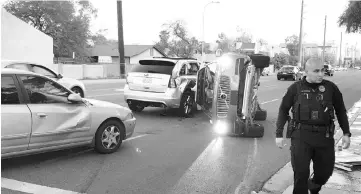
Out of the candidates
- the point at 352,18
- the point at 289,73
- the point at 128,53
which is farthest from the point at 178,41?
the point at 352,18

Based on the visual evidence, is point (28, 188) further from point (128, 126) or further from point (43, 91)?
point (128, 126)

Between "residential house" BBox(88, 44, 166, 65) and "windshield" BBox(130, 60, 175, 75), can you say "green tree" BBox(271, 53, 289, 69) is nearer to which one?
"residential house" BBox(88, 44, 166, 65)

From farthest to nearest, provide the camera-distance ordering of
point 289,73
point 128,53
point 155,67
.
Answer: point 128,53, point 289,73, point 155,67

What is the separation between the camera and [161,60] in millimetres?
10055

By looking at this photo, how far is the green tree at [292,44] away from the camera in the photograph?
98.3m

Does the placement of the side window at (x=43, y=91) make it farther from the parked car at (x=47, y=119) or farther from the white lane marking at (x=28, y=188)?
the white lane marking at (x=28, y=188)

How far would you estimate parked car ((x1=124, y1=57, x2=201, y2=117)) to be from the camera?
974 cm

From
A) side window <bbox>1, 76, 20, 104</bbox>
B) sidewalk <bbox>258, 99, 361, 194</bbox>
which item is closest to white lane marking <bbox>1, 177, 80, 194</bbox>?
side window <bbox>1, 76, 20, 104</bbox>

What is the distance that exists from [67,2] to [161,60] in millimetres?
42476

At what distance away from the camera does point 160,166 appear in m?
5.61

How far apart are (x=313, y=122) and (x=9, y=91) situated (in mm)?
3911

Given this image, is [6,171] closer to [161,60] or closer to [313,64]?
[313,64]

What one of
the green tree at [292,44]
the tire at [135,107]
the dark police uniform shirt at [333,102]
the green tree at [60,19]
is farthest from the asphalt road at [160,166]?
the green tree at [292,44]

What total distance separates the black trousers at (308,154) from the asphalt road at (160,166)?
0.99 m
